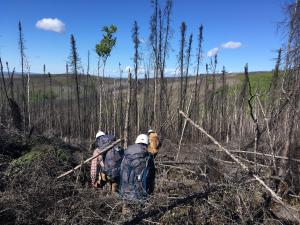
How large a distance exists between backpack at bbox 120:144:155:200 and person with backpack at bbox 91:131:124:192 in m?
0.72

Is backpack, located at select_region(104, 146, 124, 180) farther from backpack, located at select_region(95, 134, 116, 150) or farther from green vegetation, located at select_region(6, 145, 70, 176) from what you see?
green vegetation, located at select_region(6, 145, 70, 176)

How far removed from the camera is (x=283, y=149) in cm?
939

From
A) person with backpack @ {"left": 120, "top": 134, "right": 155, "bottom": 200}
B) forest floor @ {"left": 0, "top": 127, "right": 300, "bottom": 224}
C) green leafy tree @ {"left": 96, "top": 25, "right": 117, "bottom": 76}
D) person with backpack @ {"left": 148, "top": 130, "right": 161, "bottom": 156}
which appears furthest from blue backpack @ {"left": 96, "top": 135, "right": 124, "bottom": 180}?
green leafy tree @ {"left": 96, "top": 25, "right": 117, "bottom": 76}

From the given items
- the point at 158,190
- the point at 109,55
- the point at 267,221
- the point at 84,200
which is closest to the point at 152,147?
the point at 158,190

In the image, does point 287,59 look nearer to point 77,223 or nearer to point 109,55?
point 77,223

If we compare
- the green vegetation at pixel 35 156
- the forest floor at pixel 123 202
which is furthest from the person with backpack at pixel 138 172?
the green vegetation at pixel 35 156

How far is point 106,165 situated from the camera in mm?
7211

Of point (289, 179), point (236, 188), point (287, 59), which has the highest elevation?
point (287, 59)

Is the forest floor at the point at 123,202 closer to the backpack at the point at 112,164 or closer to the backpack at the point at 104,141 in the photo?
the backpack at the point at 112,164

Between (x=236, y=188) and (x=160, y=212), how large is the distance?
4.18ft

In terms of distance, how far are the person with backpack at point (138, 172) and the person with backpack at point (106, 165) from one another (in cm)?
70

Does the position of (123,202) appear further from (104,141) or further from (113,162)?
(104,141)

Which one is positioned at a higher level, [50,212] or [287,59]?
[287,59]

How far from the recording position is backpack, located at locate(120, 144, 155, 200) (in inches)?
249
